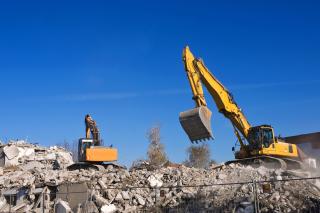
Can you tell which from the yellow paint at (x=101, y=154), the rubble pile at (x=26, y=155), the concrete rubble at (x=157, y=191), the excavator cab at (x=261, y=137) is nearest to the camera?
→ the concrete rubble at (x=157, y=191)

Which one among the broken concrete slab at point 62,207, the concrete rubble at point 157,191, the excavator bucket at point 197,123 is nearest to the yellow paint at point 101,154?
the concrete rubble at point 157,191

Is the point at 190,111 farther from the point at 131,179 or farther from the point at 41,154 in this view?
the point at 41,154

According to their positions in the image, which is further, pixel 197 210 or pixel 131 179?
pixel 131 179

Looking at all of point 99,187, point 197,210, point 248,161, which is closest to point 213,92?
point 248,161

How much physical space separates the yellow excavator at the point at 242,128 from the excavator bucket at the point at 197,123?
1.00 metres

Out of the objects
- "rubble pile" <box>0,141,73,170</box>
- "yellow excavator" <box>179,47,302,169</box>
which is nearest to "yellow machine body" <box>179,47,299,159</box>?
"yellow excavator" <box>179,47,302,169</box>

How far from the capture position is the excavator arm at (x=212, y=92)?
67.3ft

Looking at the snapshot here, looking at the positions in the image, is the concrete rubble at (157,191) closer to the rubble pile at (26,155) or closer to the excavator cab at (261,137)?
the excavator cab at (261,137)

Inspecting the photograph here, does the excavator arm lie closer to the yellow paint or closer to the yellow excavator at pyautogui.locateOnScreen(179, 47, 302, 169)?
the yellow excavator at pyautogui.locateOnScreen(179, 47, 302, 169)

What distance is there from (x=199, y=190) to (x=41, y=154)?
84.7 feet

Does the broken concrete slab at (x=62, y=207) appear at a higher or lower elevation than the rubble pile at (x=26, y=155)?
lower

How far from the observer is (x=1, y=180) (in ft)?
70.5

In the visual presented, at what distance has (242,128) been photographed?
75.0 ft

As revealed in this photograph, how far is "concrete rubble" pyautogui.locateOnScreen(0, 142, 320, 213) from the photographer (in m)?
12.9
